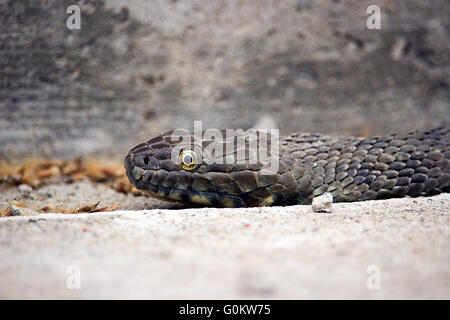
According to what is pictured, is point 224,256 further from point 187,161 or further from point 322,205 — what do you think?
point 187,161

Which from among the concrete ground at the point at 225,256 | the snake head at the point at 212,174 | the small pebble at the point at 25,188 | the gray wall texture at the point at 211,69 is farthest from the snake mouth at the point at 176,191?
the gray wall texture at the point at 211,69

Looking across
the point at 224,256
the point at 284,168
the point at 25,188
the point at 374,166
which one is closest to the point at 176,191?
the point at 284,168

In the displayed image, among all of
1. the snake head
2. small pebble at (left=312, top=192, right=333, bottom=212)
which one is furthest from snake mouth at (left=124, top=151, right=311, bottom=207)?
small pebble at (left=312, top=192, right=333, bottom=212)

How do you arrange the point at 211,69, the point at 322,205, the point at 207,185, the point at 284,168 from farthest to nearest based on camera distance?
1. the point at 211,69
2. the point at 284,168
3. the point at 207,185
4. the point at 322,205

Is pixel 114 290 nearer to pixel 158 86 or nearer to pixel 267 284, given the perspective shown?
pixel 267 284

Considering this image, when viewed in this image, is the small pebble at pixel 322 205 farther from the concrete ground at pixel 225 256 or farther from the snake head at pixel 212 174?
the snake head at pixel 212 174

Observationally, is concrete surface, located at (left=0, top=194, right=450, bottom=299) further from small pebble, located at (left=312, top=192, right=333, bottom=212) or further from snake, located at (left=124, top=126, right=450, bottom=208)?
snake, located at (left=124, top=126, right=450, bottom=208)
